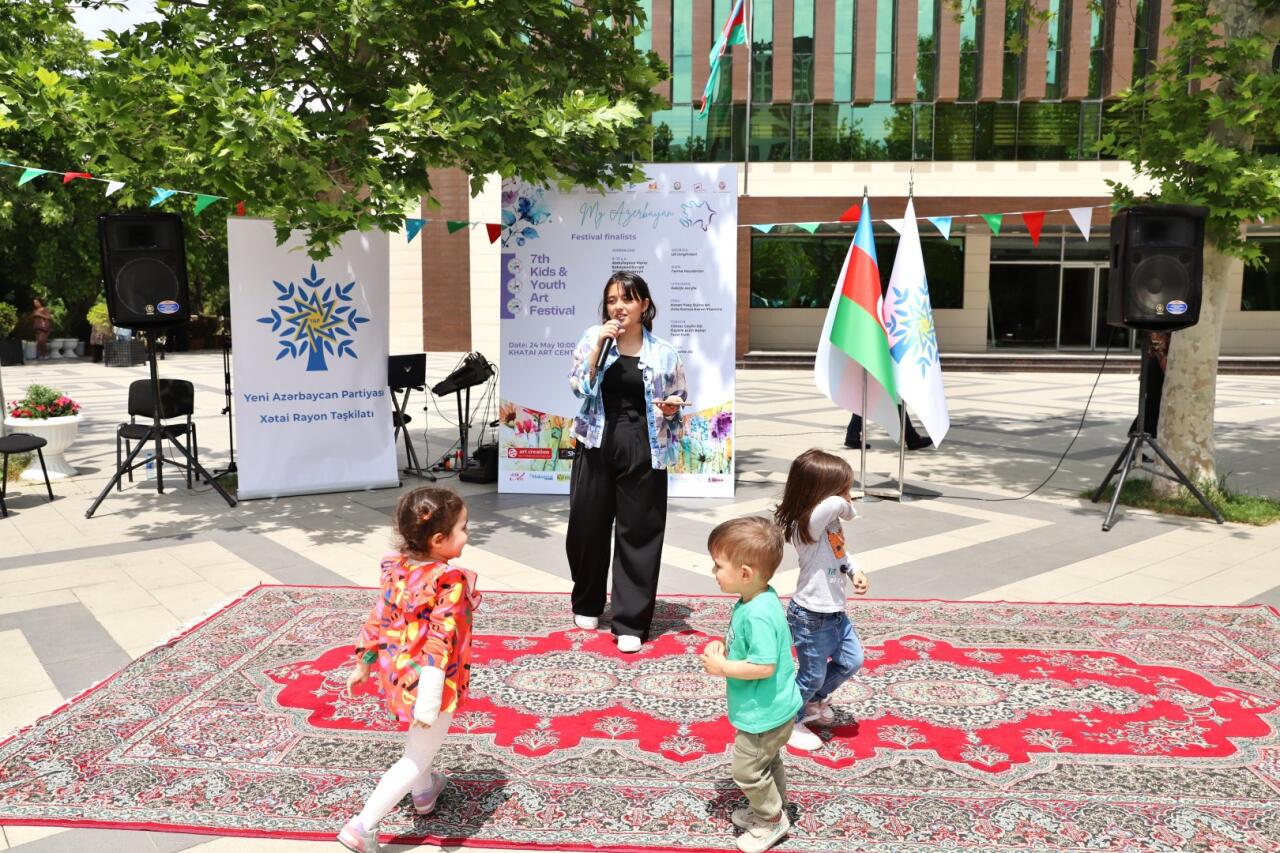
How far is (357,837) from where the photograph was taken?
3078 millimetres

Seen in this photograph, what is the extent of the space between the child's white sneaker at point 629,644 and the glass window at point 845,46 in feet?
74.0

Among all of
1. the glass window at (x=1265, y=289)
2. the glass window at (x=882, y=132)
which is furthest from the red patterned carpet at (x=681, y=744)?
the glass window at (x=1265, y=289)

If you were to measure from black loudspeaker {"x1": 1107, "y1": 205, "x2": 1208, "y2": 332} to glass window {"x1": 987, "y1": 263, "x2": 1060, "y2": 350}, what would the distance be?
20088mm

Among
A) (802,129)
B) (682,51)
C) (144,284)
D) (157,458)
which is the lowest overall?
(157,458)

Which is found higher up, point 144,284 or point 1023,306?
point 1023,306

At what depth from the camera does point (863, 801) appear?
3.48 m

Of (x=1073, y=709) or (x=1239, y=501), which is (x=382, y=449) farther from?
(x=1239, y=501)

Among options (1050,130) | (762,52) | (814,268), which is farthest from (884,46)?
(814,268)

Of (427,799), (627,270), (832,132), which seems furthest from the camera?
(832,132)

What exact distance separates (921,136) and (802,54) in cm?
349

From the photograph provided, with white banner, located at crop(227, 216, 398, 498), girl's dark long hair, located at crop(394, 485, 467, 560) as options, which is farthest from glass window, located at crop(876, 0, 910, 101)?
girl's dark long hair, located at crop(394, 485, 467, 560)

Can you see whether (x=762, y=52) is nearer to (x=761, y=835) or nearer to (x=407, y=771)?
(x=761, y=835)

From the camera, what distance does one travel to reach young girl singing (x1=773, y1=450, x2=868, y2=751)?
145 inches

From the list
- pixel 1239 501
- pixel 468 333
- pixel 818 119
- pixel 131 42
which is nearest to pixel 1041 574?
pixel 1239 501
